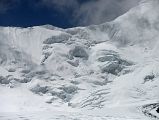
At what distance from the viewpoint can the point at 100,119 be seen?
5285 inches

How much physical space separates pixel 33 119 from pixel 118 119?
82.9 feet

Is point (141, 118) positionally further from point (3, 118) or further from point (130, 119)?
point (3, 118)

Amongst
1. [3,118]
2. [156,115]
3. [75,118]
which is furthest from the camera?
[156,115]

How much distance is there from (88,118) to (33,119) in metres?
17.8

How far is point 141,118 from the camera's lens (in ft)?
459

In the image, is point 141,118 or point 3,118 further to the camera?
point 141,118

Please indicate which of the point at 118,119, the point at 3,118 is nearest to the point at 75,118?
the point at 118,119

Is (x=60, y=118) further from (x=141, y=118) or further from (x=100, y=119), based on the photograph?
(x=141, y=118)

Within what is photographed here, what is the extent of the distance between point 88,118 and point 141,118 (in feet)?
52.0

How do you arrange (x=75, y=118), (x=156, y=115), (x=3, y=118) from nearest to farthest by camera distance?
(x=3, y=118)
(x=75, y=118)
(x=156, y=115)

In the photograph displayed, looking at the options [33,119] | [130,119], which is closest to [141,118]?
[130,119]

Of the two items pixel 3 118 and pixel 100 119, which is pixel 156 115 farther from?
pixel 3 118

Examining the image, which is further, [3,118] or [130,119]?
[130,119]

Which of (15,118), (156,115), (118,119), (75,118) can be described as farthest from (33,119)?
(156,115)
